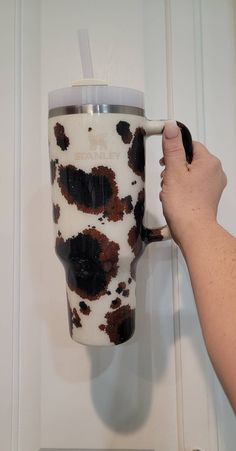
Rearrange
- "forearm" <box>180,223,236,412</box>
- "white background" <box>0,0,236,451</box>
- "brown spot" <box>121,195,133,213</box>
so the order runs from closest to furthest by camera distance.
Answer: "forearm" <box>180,223,236,412</box> < "brown spot" <box>121,195,133,213</box> < "white background" <box>0,0,236,451</box>

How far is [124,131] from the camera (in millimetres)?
423

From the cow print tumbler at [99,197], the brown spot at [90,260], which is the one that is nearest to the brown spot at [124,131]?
the cow print tumbler at [99,197]

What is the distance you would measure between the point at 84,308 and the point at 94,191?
0.14m

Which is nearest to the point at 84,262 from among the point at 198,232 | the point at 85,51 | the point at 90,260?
the point at 90,260

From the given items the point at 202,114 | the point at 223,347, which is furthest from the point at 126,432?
the point at 202,114

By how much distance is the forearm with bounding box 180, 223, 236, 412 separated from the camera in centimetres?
33

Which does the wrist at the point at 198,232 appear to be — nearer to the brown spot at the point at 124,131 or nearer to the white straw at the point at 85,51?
the brown spot at the point at 124,131

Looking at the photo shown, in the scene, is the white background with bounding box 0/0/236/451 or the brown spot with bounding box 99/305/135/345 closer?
the brown spot with bounding box 99/305/135/345

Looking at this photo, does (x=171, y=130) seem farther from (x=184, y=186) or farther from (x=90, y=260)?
(x=90, y=260)

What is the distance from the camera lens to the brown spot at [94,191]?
423 millimetres

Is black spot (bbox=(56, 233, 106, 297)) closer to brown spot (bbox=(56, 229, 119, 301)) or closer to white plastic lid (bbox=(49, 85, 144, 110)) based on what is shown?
brown spot (bbox=(56, 229, 119, 301))

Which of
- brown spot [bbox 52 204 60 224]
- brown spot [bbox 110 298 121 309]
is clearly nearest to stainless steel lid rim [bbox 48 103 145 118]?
brown spot [bbox 52 204 60 224]

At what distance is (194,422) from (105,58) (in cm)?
57

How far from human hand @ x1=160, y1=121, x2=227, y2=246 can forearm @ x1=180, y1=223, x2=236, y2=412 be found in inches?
0.8
